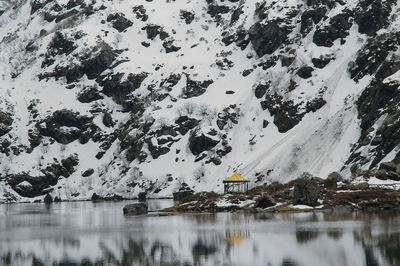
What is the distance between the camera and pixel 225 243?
5009 centimetres

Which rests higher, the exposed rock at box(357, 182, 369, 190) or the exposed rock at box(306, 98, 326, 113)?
the exposed rock at box(306, 98, 326, 113)

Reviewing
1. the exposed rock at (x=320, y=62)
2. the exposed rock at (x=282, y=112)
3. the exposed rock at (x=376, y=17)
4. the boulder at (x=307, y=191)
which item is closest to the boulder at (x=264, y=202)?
the boulder at (x=307, y=191)

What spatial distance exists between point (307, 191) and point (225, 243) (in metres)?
36.9

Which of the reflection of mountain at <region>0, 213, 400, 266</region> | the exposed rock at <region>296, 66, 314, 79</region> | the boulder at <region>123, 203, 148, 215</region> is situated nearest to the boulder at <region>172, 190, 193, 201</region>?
the exposed rock at <region>296, 66, 314, 79</region>

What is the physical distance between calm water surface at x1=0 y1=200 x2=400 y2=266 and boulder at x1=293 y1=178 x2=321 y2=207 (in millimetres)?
12130

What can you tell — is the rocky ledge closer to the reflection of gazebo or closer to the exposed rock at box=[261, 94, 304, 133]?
the reflection of gazebo

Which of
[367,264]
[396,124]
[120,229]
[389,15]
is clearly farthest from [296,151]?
[367,264]

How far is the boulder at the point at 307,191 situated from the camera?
83.4m

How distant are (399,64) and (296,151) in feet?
123

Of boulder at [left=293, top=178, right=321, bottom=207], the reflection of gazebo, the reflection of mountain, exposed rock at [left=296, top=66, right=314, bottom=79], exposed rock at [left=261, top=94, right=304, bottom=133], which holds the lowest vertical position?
the reflection of mountain

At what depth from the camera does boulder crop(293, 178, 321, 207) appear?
8344cm

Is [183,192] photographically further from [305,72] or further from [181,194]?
[305,72]

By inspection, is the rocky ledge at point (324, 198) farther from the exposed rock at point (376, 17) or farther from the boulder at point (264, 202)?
the exposed rock at point (376, 17)

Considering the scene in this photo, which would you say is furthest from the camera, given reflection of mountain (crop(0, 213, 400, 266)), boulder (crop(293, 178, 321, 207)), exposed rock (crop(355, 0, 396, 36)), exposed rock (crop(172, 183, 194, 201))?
exposed rock (crop(355, 0, 396, 36))
